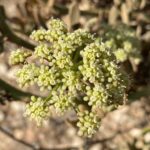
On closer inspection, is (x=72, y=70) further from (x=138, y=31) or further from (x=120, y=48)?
(x=138, y=31)

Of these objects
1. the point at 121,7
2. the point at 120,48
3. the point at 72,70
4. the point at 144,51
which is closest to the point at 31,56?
the point at 72,70

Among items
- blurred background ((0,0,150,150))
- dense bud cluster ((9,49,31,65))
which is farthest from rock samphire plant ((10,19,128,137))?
blurred background ((0,0,150,150))

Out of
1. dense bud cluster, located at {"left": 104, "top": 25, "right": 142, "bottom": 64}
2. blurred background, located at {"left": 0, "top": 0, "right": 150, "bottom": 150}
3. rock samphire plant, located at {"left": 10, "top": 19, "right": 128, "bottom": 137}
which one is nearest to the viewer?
rock samphire plant, located at {"left": 10, "top": 19, "right": 128, "bottom": 137}

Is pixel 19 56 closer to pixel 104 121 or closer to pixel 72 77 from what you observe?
pixel 72 77

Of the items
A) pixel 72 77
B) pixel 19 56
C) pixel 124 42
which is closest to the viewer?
pixel 72 77

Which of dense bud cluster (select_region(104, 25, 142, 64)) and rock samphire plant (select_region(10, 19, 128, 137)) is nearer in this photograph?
rock samphire plant (select_region(10, 19, 128, 137))

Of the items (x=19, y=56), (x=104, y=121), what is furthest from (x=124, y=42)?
(x=19, y=56)

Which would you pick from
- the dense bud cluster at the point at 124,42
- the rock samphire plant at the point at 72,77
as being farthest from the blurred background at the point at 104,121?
the rock samphire plant at the point at 72,77

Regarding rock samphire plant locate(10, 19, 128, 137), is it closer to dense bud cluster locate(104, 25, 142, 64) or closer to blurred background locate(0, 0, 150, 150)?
dense bud cluster locate(104, 25, 142, 64)
